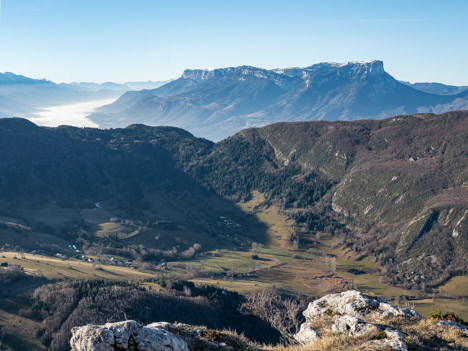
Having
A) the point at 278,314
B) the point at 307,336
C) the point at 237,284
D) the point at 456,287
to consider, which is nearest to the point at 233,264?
the point at 237,284

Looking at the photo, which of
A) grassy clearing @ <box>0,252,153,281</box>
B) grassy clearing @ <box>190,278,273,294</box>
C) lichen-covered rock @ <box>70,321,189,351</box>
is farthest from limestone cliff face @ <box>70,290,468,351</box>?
grassy clearing @ <box>0,252,153,281</box>

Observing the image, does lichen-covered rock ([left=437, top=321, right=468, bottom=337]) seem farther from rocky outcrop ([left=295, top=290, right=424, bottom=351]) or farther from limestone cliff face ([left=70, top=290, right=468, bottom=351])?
rocky outcrop ([left=295, top=290, right=424, bottom=351])

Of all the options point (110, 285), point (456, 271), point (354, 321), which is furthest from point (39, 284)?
point (456, 271)

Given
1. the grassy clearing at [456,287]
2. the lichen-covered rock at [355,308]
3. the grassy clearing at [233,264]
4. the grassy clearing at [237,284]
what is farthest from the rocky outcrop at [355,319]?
the grassy clearing at [456,287]

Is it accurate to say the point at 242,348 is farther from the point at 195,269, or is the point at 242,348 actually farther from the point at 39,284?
the point at 195,269

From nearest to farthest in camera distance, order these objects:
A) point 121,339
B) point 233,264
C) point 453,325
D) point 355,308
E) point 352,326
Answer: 1. point 121,339
2. point 453,325
3. point 352,326
4. point 355,308
5. point 233,264

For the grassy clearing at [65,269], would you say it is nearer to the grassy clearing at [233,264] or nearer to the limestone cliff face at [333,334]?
the grassy clearing at [233,264]

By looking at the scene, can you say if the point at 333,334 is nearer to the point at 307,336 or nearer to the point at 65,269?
the point at 307,336

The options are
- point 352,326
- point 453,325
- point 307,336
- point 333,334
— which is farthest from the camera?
point 307,336
